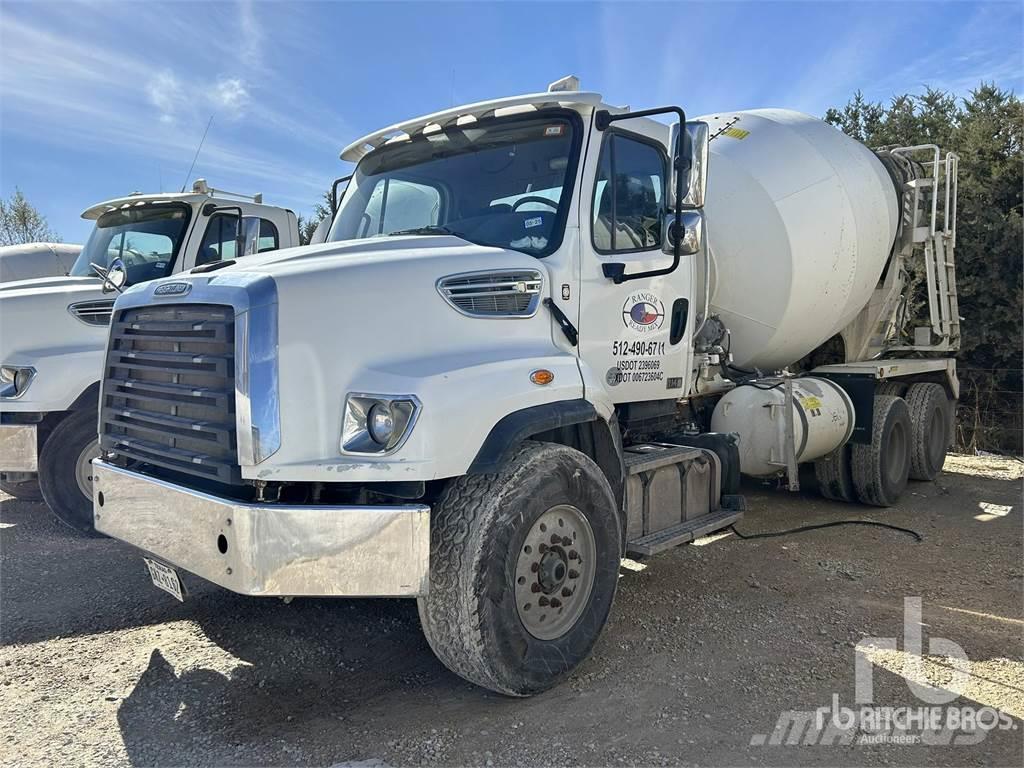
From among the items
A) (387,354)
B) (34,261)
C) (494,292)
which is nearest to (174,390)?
(387,354)

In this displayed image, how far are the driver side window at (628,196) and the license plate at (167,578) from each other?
8.81 feet

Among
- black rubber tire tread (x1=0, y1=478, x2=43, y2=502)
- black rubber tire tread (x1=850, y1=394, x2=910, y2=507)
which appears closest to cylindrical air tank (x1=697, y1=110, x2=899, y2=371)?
black rubber tire tread (x1=850, y1=394, x2=910, y2=507)

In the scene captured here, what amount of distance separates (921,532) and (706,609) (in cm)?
318

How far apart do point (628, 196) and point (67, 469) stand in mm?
4784

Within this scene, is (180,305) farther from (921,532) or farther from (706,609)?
(921,532)

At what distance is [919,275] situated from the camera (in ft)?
28.8

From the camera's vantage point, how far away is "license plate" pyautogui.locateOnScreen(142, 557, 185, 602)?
3.49 meters

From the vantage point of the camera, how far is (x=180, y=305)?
349cm

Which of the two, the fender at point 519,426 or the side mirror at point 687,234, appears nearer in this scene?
the fender at point 519,426

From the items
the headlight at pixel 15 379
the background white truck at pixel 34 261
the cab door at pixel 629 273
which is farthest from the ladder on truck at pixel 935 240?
the background white truck at pixel 34 261

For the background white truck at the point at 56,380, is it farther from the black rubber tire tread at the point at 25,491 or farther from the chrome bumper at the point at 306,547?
the chrome bumper at the point at 306,547

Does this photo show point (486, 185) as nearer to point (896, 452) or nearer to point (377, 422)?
point (377, 422)

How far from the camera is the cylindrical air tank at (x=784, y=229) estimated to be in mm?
6336

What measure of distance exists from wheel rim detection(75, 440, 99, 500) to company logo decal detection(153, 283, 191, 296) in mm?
3038
